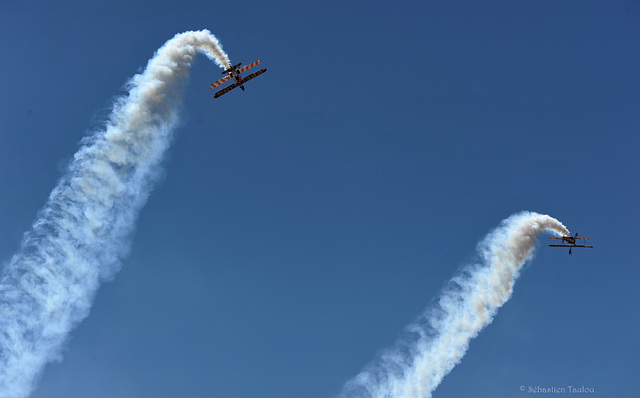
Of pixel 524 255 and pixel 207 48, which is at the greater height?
pixel 207 48

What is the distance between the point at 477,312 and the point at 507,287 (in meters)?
5.51

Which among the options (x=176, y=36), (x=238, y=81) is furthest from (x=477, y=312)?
(x=176, y=36)

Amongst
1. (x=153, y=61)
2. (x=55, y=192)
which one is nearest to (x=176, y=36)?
(x=153, y=61)

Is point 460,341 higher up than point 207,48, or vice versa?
point 207,48

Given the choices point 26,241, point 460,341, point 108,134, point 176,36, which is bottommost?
point 460,341

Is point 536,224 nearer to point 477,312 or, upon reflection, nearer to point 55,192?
point 477,312

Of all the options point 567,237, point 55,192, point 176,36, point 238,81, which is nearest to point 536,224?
point 567,237

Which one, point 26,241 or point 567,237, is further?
A: point 567,237

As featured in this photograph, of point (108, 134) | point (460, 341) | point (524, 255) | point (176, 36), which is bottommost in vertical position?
point (460, 341)

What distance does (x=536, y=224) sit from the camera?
Answer: 14025 centimetres

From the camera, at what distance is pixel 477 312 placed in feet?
464

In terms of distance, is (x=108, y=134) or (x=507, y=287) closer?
(x=108, y=134)

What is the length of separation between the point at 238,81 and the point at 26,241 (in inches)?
1344

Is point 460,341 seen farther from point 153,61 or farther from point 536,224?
point 153,61
